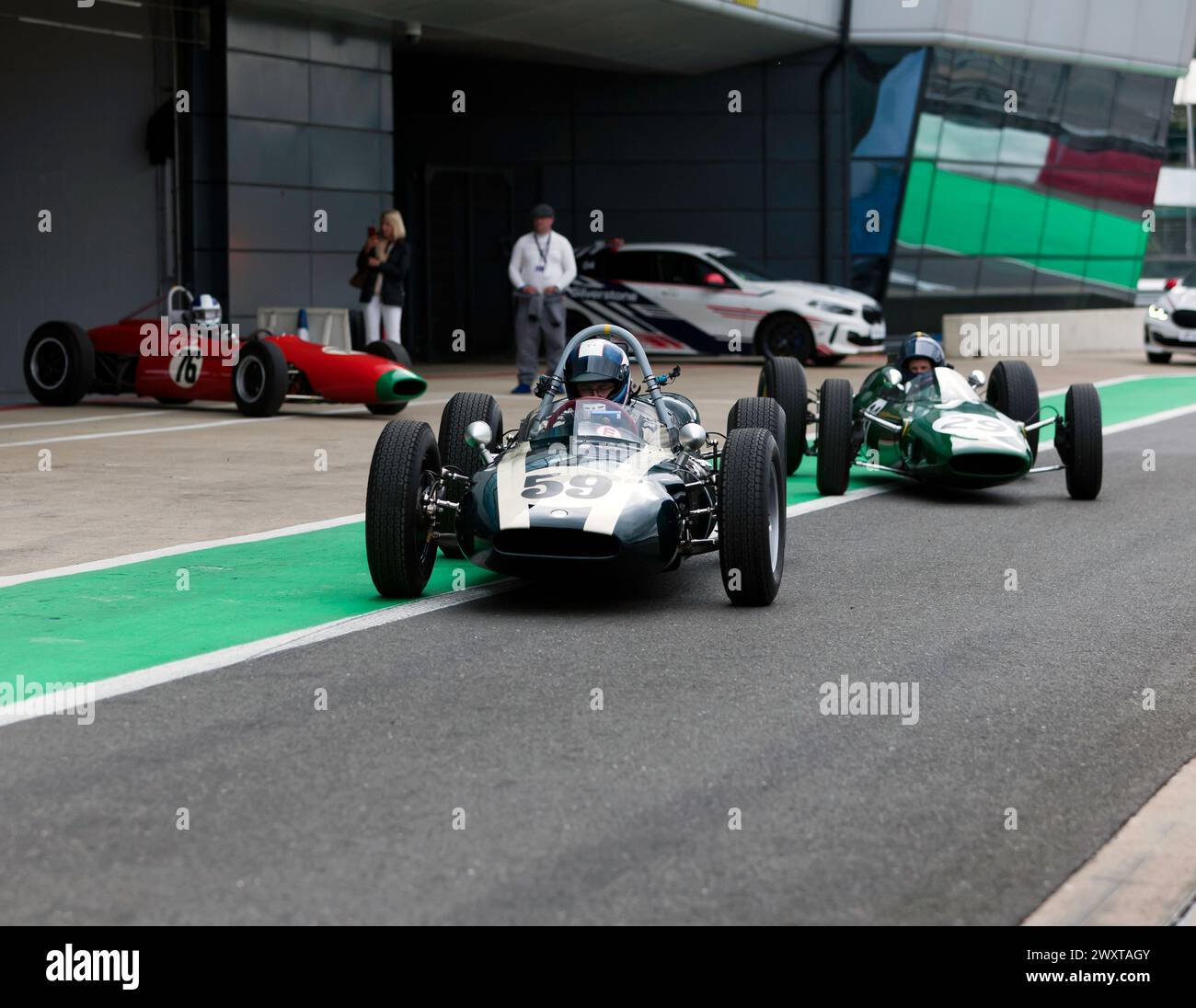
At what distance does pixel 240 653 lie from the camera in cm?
677

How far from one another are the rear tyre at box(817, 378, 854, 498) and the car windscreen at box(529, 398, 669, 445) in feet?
9.71

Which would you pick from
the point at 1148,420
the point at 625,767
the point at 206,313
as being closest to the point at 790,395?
the point at 206,313

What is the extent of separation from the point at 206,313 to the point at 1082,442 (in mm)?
8890

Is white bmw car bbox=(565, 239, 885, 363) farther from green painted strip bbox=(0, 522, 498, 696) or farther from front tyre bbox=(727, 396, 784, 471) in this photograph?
green painted strip bbox=(0, 522, 498, 696)

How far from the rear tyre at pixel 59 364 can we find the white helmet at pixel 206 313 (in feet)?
4.00

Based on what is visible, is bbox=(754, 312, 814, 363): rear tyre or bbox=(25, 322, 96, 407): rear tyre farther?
bbox=(754, 312, 814, 363): rear tyre

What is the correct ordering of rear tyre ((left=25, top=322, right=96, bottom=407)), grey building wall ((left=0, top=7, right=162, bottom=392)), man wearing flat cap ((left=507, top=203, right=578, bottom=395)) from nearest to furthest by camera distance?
rear tyre ((left=25, top=322, right=96, bottom=407))
man wearing flat cap ((left=507, top=203, right=578, bottom=395))
grey building wall ((left=0, top=7, right=162, bottom=392))

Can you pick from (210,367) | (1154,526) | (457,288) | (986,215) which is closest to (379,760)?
(1154,526)

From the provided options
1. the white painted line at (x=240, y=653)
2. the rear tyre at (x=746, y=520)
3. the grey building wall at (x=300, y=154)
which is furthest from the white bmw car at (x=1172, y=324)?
the white painted line at (x=240, y=653)

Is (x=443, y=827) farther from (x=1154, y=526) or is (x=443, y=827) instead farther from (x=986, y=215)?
(x=986, y=215)

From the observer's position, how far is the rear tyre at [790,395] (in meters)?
12.7

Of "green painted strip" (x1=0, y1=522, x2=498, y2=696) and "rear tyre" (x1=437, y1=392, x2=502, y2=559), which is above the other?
"rear tyre" (x1=437, y1=392, x2=502, y2=559)

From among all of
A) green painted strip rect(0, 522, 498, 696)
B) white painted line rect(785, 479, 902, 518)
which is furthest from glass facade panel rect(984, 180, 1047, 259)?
green painted strip rect(0, 522, 498, 696)

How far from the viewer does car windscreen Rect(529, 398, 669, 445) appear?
321 inches
